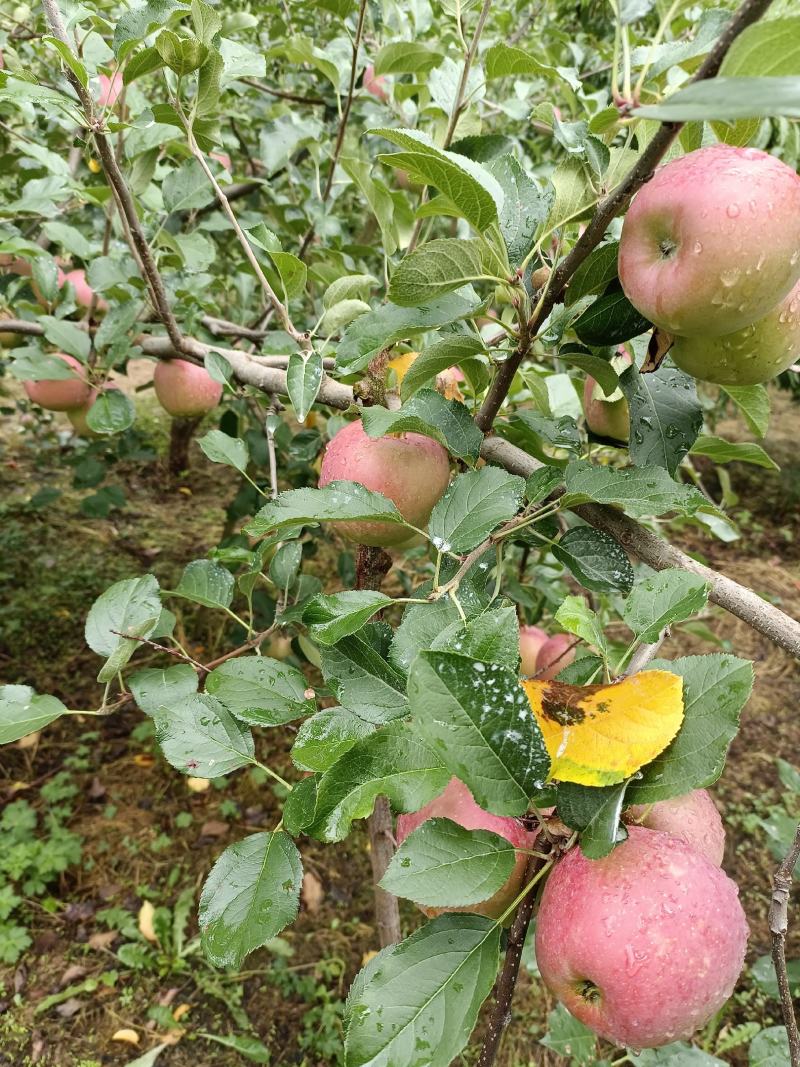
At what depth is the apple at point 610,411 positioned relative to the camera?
730 mm

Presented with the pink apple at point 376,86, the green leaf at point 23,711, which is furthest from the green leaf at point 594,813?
the pink apple at point 376,86

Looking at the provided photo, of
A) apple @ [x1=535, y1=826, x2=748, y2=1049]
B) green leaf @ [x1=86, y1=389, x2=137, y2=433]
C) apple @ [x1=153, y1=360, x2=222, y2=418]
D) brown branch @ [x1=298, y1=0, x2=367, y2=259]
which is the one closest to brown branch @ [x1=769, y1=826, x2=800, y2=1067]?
apple @ [x1=535, y1=826, x2=748, y2=1049]

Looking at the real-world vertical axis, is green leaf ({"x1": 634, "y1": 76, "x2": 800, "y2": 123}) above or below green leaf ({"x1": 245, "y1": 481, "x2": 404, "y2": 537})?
above

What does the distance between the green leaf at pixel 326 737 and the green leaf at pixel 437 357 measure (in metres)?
0.26

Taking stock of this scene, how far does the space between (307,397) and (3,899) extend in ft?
4.87

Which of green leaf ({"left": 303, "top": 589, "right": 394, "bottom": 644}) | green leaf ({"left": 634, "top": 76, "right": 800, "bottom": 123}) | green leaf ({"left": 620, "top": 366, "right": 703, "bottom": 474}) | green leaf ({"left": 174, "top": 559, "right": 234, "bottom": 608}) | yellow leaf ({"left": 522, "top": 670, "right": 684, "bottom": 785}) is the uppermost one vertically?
green leaf ({"left": 634, "top": 76, "right": 800, "bottom": 123})

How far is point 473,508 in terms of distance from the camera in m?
0.58

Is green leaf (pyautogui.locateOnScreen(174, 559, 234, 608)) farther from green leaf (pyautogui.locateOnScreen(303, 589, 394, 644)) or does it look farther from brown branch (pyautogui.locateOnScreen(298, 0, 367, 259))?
brown branch (pyautogui.locateOnScreen(298, 0, 367, 259))

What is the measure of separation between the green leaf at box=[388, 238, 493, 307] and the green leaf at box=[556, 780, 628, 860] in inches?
13.8

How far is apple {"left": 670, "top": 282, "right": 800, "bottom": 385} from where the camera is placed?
511 millimetres

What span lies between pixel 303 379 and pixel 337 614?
0.90 feet

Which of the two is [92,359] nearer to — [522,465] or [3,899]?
[522,465]

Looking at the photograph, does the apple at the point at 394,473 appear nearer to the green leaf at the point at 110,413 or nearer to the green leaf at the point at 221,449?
the green leaf at the point at 221,449

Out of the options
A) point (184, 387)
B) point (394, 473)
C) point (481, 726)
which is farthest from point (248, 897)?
point (184, 387)
